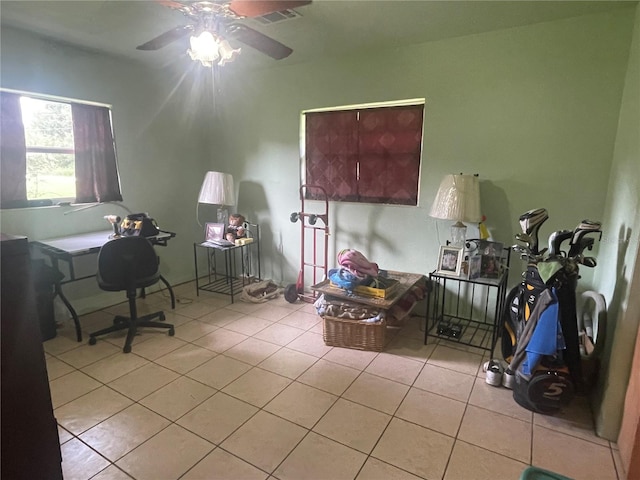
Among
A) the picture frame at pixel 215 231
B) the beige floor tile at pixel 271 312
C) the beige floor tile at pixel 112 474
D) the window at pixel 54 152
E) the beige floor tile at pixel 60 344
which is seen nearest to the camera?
the beige floor tile at pixel 112 474

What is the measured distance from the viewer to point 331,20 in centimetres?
260

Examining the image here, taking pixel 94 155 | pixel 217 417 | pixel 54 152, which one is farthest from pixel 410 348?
pixel 54 152

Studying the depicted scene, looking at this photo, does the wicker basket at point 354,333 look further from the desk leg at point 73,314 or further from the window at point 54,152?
the window at point 54,152

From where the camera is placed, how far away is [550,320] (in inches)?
77.2

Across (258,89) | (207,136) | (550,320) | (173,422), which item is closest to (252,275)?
(207,136)

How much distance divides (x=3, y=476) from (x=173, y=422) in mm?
1041

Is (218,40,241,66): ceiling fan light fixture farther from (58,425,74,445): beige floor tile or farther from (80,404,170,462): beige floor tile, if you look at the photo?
(58,425,74,445): beige floor tile

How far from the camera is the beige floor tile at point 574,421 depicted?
1899mm

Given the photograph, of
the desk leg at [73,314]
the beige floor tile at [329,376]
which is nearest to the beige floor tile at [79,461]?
the beige floor tile at [329,376]

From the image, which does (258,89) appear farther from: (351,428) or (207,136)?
(351,428)

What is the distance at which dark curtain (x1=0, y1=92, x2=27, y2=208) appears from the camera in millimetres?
2814

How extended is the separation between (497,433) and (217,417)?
5.00 feet

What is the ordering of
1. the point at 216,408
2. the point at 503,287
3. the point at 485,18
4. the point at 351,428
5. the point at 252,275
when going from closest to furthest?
the point at 351,428 < the point at 216,408 < the point at 485,18 < the point at 503,287 < the point at 252,275

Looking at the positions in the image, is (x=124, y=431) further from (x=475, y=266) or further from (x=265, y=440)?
(x=475, y=266)
